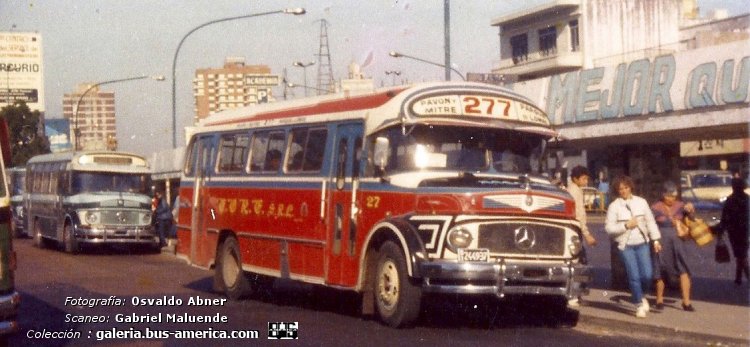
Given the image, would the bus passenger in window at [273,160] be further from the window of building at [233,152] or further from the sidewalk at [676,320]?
the sidewalk at [676,320]

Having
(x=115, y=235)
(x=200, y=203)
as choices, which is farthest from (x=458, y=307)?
A: (x=115, y=235)

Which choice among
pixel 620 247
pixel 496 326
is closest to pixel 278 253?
pixel 496 326

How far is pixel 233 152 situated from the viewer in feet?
57.7

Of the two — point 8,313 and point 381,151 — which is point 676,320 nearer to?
point 381,151

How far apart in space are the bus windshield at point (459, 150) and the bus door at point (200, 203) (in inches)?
220

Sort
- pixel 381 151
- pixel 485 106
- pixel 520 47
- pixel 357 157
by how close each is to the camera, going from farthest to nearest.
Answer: pixel 520 47, pixel 357 157, pixel 485 106, pixel 381 151

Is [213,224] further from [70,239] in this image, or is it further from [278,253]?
[70,239]

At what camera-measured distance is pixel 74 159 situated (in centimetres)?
2912

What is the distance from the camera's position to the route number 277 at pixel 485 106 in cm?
1343

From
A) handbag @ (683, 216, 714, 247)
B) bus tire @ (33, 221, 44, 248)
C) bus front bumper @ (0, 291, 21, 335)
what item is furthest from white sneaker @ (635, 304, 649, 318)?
bus tire @ (33, 221, 44, 248)

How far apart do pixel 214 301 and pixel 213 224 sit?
1.73 meters

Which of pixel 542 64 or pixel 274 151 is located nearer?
pixel 274 151

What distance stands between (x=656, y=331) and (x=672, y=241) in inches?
86.2

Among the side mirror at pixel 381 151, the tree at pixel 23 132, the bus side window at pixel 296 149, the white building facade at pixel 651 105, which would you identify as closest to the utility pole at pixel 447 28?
the white building facade at pixel 651 105
